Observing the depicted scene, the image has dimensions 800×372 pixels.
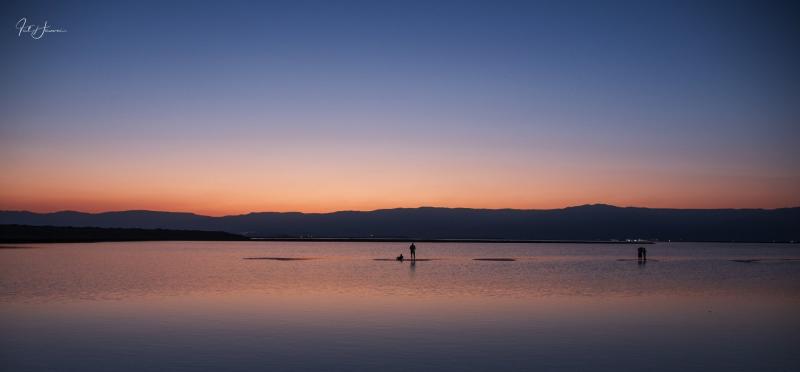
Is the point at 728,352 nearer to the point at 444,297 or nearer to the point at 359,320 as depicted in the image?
the point at 359,320

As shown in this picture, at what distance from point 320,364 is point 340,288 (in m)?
23.0

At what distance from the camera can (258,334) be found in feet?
76.5

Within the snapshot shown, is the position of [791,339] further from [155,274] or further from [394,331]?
[155,274]

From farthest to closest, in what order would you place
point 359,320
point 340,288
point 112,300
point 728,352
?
point 340,288 < point 112,300 < point 359,320 < point 728,352

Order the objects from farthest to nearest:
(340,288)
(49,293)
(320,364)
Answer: (340,288), (49,293), (320,364)

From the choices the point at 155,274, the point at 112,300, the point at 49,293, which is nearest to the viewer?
→ the point at 112,300

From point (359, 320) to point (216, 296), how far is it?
12.1 meters

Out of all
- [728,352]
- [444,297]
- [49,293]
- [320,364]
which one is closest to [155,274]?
[49,293]

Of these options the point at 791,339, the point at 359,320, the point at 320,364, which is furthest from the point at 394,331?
the point at 791,339

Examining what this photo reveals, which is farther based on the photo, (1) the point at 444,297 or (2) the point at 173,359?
(1) the point at 444,297

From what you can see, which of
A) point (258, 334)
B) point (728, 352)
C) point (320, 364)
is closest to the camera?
point (320, 364)

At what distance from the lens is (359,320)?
2691 cm

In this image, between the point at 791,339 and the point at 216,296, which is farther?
the point at 216,296

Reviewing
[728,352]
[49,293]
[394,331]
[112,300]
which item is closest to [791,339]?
[728,352]
